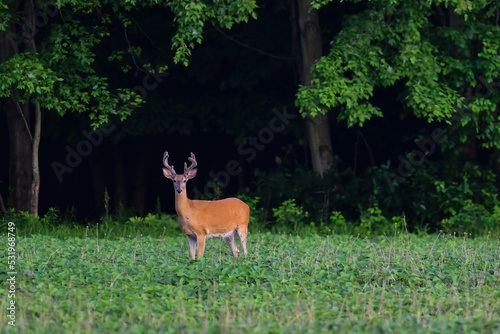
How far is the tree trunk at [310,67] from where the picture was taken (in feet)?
59.6

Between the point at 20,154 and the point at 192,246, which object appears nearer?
the point at 192,246

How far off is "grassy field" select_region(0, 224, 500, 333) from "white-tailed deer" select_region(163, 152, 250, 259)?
389 millimetres

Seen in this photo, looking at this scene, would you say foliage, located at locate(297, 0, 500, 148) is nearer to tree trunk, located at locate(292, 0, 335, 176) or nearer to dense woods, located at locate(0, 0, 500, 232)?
dense woods, located at locate(0, 0, 500, 232)

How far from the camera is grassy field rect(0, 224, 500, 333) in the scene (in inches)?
315

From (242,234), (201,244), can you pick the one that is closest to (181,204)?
(201,244)

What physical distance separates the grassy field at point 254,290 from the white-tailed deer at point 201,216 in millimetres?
389

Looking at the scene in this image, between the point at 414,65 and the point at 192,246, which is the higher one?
the point at 414,65

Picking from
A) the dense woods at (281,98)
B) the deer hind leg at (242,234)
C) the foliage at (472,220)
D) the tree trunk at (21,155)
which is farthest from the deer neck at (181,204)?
the foliage at (472,220)

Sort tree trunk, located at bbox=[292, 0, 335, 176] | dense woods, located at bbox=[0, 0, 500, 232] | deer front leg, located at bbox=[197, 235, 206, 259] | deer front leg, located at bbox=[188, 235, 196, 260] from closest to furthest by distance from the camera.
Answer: deer front leg, located at bbox=[197, 235, 206, 259], deer front leg, located at bbox=[188, 235, 196, 260], dense woods, located at bbox=[0, 0, 500, 232], tree trunk, located at bbox=[292, 0, 335, 176]

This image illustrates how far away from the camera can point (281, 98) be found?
65.8 ft

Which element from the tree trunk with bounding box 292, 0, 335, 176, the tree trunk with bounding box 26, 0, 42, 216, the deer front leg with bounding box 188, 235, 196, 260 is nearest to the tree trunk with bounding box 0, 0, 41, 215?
the tree trunk with bounding box 26, 0, 42, 216

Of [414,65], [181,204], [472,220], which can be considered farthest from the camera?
[472,220]

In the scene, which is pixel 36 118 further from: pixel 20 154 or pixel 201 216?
pixel 201 216

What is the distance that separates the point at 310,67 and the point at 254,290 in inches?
353
